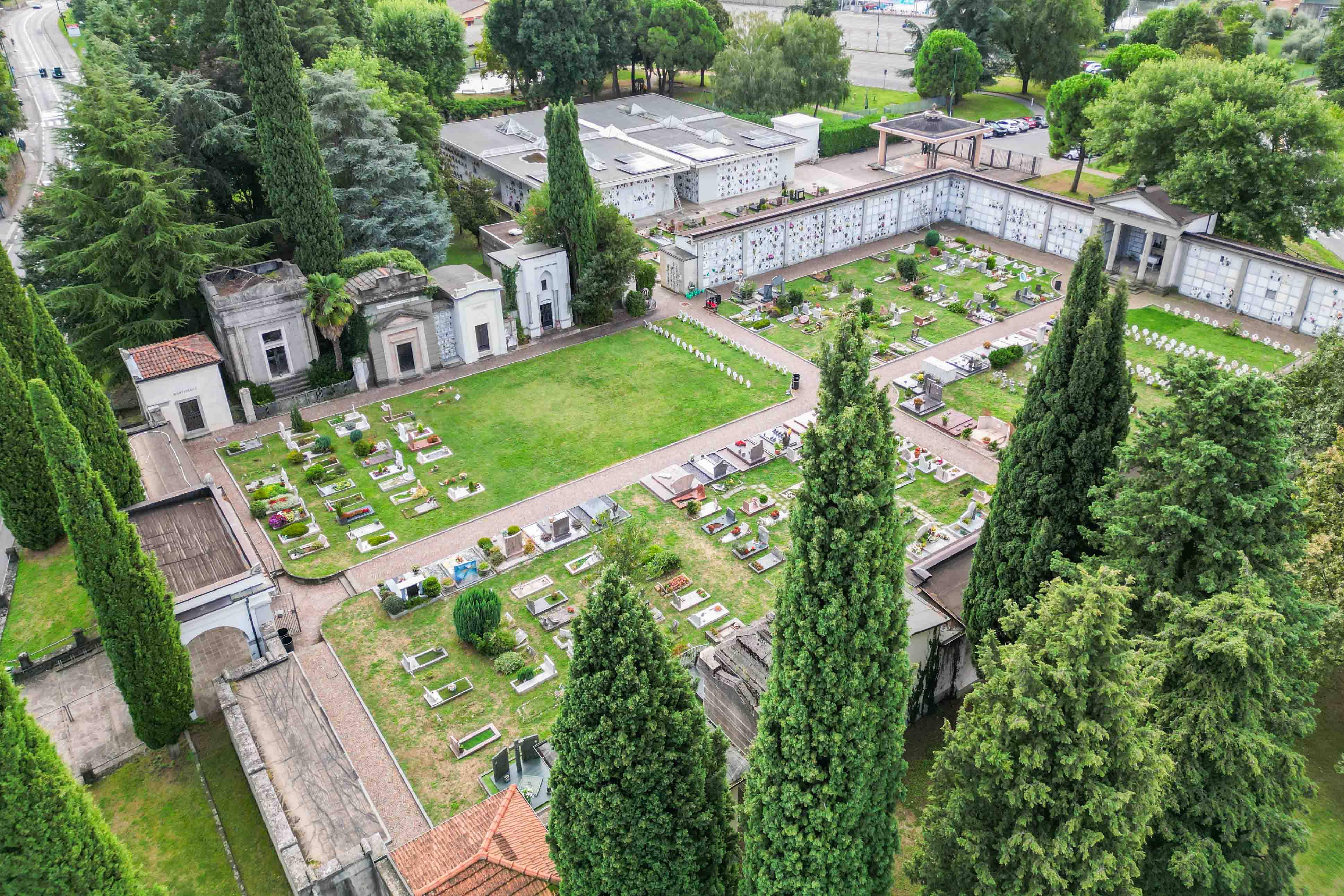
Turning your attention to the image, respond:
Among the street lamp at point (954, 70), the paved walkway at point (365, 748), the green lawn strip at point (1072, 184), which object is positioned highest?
the street lamp at point (954, 70)

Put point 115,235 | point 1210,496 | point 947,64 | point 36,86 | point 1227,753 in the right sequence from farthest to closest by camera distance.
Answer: point 36,86, point 947,64, point 115,235, point 1210,496, point 1227,753

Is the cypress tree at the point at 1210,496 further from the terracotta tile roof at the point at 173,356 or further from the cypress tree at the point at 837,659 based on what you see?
the terracotta tile roof at the point at 173,356

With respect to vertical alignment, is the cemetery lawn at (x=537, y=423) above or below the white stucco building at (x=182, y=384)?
below

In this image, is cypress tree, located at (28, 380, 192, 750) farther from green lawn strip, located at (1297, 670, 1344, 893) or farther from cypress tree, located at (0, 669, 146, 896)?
green lawn strip, located at (1297, 670, 1344, 893)

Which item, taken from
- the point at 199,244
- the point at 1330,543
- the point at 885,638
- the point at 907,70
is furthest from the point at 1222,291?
the point at 907,70

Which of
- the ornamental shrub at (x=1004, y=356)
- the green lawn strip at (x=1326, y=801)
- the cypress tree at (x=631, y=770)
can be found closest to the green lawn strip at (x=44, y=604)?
the cypress tree at (x=631, y=770)

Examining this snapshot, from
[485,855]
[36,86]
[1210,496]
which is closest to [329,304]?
[485,855]

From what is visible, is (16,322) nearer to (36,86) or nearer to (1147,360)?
(1147,360)

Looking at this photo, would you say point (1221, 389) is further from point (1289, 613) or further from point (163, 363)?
point (163, 363)
